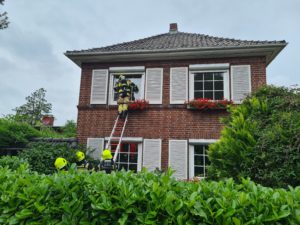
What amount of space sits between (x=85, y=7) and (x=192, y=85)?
21.9 ft

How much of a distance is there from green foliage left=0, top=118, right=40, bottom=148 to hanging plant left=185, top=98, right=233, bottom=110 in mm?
6320

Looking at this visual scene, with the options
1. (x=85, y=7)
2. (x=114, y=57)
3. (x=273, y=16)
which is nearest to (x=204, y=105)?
(x=114, y=57)

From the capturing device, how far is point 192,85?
878cm

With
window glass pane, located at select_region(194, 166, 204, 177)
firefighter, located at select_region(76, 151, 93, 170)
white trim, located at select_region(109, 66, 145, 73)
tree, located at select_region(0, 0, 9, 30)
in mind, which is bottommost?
window glass pane, located at select_region(194, 166, 204, 177)

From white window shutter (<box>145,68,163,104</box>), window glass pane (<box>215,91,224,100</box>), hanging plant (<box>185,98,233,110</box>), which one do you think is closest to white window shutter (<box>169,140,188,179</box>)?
hanging plant (<box>185,98,233,110</box>)

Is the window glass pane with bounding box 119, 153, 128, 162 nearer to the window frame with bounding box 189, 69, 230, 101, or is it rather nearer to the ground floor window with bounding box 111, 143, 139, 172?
the ground floor window with bounding box 111, 143, 139, 172

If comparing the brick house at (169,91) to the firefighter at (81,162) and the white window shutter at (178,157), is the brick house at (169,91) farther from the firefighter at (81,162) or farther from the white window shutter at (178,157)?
the firefighter at (81,162)

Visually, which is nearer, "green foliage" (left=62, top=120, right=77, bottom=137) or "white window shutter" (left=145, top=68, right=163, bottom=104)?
"white window shutter" (left=145, top=68, right=163, bottom=104)

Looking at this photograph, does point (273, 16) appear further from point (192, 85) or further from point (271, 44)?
point (192, 85)

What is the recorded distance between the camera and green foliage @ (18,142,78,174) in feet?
23.5

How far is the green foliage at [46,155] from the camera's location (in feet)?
23.5

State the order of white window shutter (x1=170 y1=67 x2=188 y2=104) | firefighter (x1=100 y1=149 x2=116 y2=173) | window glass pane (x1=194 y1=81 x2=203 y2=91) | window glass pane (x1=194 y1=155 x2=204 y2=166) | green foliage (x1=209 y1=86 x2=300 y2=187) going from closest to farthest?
green foliage (x1=209 y1=86 x2=300 y2=187), firefighter (x1=100 y1=149 x2=116 y2=173), window glass pane (x1=194 y1=155 x2=204 y2=166), white window shutter (x1=170 y1=67 x2=188 y2=104), window glass pane (x1=194 y1=81 x2=203 y2=91)

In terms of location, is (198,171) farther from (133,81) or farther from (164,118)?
(133,81)

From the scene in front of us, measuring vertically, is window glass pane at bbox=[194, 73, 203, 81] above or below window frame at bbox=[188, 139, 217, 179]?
above
